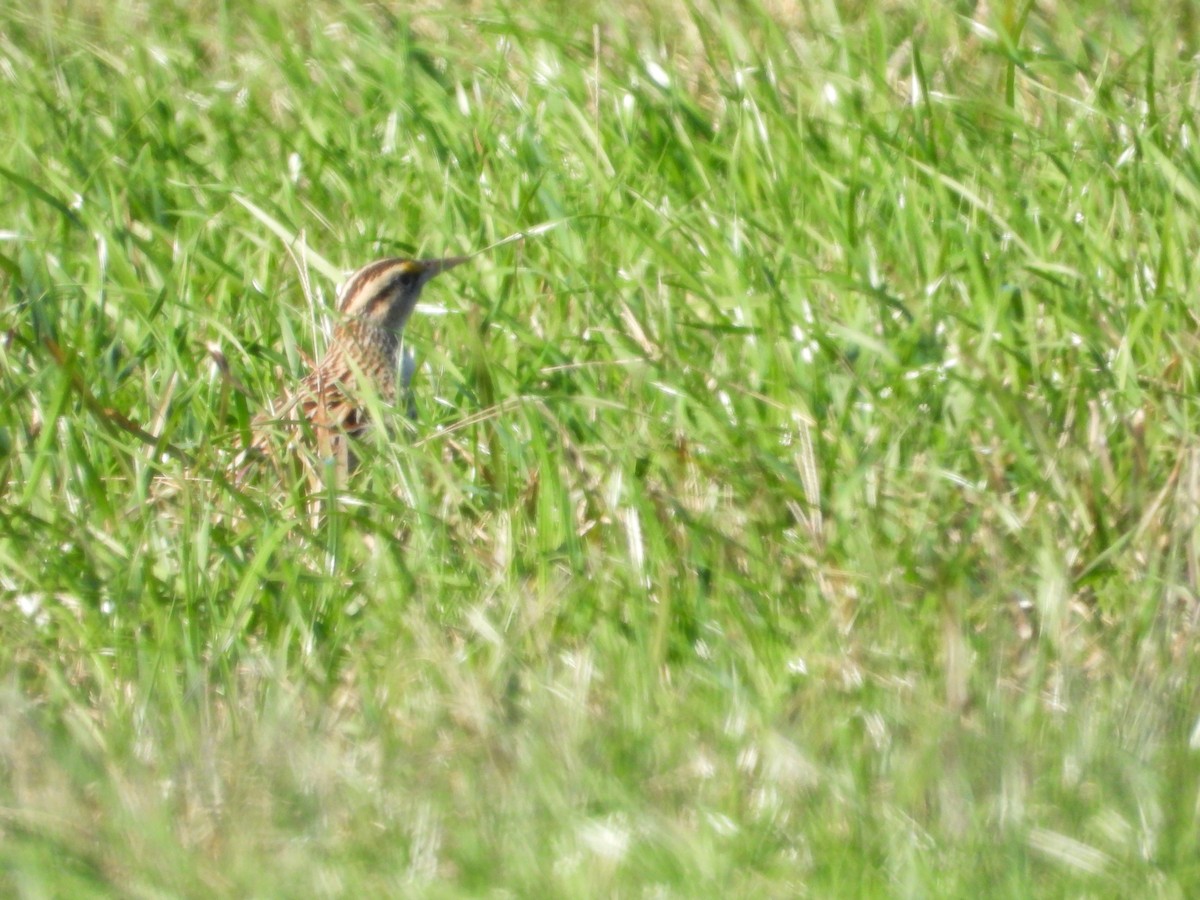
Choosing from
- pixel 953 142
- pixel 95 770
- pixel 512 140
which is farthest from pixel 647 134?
pixel 95 770

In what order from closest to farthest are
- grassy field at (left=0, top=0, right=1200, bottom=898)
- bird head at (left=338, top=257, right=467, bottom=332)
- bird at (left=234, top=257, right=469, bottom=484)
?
grassy field at (left=0, top=0, right=1200, bottom=898) < bird at (left=234, top=257, right=469, bottom=484) < bird head at (left=338, top=257, right=467, bottom=332)

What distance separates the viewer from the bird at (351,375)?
4.96 metres

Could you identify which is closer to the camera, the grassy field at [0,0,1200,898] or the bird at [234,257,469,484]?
the grassy field at [0,0,1200,898]

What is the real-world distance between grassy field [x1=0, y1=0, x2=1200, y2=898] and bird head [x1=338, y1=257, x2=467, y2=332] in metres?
0.12

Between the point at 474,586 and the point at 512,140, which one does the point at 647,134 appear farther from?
the point at 474,586

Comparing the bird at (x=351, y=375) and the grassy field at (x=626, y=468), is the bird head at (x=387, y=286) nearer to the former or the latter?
the bird at (x=351, y=375)

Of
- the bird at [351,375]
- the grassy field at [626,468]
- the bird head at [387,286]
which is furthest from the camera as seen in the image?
the bird head at [387,286]

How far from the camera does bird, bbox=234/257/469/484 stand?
16.3 ft

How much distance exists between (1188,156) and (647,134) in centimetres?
172

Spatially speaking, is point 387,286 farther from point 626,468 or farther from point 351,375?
point 626,468

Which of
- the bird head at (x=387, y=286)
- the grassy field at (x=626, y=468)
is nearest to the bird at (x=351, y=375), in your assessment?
the bird head at (x=387, y=286)

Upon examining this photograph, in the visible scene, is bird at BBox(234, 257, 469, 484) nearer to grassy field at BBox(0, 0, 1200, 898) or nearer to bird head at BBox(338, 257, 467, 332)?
bird head at BBox(338, 257, 467, 332)

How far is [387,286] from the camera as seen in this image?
5711mm

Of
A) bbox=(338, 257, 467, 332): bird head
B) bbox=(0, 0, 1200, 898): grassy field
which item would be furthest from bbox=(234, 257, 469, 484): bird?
bbox=(0, 0, 1200, 898): grassy field
